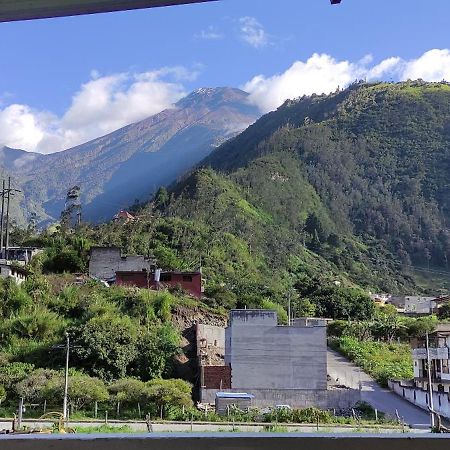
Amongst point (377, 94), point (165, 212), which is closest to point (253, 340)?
point (165, 212)

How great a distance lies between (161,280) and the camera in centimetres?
1923

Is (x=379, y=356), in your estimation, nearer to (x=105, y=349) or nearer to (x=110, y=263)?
(x=110, y=263)

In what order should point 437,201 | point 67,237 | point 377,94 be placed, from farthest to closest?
point 377,94 < point 437,201 < point 67,237

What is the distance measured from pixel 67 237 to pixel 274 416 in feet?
46.4

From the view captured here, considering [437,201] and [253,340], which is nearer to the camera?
[253,340]

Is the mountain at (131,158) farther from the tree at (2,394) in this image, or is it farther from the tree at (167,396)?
the tree at (167,396)

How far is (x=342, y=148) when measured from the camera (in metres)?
60.7

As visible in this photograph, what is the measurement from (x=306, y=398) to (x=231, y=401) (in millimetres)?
2230

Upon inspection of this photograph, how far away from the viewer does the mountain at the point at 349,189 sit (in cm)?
3803

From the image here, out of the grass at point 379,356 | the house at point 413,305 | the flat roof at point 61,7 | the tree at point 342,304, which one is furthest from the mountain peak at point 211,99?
the flat roof at point 61,7

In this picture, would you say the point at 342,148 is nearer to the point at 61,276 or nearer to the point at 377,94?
the point at 377,94

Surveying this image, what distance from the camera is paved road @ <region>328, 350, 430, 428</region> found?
539 inches

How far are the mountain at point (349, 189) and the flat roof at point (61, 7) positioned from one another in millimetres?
29868

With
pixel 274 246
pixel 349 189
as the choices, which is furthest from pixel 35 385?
pixel 349 189
